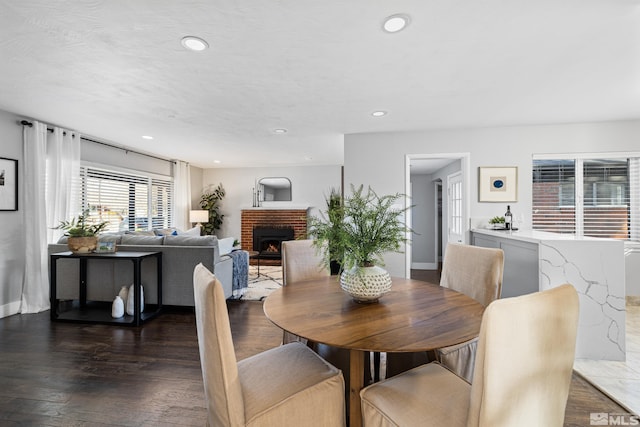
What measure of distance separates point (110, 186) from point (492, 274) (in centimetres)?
563

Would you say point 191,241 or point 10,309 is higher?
point 191,241

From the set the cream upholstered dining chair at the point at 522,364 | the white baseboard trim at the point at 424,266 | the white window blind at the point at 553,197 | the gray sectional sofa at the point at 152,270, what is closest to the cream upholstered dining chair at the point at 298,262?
the cream upholstered dining chair at the point at 522,364

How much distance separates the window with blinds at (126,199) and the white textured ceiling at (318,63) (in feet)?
3.86

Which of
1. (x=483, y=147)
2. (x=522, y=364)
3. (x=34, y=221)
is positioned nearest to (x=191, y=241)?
(x=34, y=221)

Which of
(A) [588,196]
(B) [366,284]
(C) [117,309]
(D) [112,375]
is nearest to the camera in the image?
(B) [366,284]

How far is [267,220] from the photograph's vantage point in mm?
7055

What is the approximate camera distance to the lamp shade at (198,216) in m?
6.43

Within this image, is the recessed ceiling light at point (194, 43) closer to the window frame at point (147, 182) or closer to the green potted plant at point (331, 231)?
the green potted plant at point (331, 231)

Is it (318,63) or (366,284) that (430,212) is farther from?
(366,284)

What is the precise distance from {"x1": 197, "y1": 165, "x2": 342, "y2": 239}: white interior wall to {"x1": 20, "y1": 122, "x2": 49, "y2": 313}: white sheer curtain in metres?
3.71

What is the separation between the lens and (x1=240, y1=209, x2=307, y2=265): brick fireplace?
6949mm

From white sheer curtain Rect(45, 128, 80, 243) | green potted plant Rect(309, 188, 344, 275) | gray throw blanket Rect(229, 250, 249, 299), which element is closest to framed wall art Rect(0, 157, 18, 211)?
white sheer curtain Rect(45, 128, 80, 243)

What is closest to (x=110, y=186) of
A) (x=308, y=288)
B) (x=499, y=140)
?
(x=308, y=288)

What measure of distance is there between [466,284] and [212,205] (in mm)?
6361
